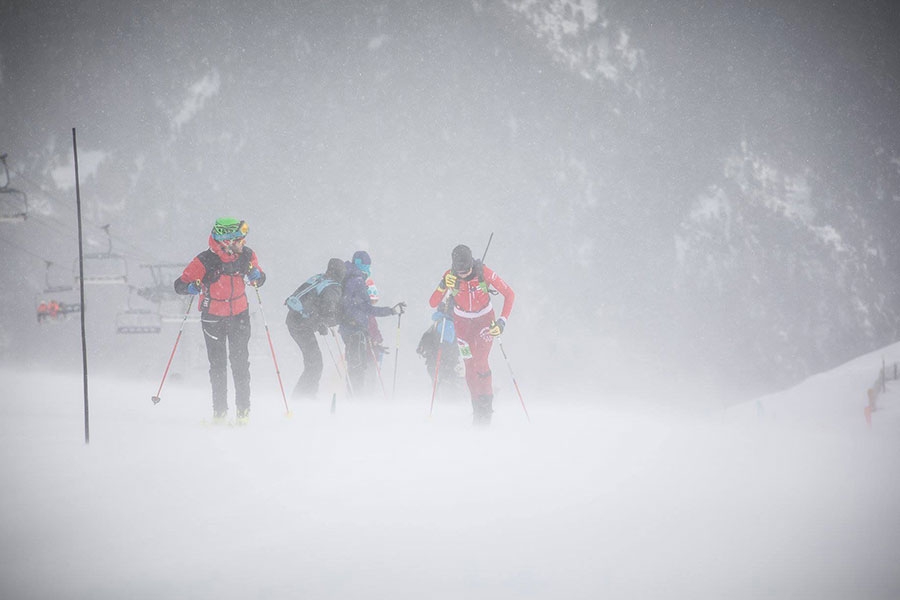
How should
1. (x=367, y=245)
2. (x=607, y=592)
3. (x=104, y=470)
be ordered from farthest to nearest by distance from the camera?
(x=367, y=245), (x=104, y=470), (x=607, y=592)

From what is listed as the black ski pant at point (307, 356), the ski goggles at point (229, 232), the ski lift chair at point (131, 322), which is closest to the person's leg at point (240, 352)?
the ski goggles at point (229, 232)

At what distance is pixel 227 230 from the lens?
19.2ft

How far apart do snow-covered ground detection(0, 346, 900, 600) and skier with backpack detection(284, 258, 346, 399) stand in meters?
3.50

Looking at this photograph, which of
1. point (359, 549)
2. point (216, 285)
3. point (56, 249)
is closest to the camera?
point (359, 549)

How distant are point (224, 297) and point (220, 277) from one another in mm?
235

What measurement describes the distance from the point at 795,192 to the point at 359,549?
23680 cm

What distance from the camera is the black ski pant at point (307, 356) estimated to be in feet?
28.5

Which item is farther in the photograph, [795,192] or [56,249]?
[795,192]

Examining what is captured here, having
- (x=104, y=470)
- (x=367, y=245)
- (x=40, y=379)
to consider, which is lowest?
(x=104, y=470)

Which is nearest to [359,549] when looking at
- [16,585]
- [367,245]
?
[16,585]

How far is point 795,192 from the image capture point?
198 meters

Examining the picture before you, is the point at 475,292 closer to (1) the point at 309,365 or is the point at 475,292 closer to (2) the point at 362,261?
(2) the point at 362,261

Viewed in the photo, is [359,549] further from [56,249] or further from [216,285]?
[56,249]

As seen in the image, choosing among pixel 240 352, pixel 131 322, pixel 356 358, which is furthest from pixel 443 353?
pixel 131 322
